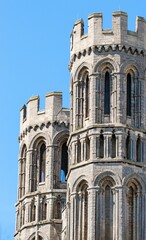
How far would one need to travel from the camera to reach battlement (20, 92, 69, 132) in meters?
76.2

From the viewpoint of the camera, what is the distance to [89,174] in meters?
64.6

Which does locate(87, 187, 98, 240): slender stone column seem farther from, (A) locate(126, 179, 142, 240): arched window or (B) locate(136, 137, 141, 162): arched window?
(B) locate(136, 137, 141, 162): arched window

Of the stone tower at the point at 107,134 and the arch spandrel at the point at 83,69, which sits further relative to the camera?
the arch spandrel at the point at 83,69

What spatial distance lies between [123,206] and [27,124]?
49.3 ft

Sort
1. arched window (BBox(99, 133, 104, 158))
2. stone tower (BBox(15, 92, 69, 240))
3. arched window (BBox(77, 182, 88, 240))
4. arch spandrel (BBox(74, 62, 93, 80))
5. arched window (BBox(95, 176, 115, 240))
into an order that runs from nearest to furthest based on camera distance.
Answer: arched window (BBox(95, 176, 115, 240))
arched window (BBox(77, 182, 88, 240))
arched window (BBox(99, 133, 104, 158))
arch spandrel (BBox(74, 62, 93, 80))
stone tower (BBox(15, 92, 69, 240))

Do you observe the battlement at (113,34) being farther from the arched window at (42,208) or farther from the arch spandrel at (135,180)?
the arched window at (42,208)

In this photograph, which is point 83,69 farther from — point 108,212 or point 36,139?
point 36,139

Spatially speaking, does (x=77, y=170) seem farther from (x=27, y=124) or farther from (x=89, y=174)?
(x=27, y=124)

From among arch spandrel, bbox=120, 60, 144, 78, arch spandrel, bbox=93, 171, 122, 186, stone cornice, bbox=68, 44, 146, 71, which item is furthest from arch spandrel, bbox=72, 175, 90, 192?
stone cornice, bbox=68, 44, 146, 71

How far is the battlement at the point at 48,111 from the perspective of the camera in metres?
76.2

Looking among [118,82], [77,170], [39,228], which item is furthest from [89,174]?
[39,228]

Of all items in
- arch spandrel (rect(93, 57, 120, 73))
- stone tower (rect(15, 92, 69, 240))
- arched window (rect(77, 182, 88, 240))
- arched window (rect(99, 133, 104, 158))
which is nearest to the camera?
arched window (rect(77, 182, 88, 240))

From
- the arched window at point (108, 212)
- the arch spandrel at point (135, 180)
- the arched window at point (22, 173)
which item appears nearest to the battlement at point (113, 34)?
the arch spandrel at point (135, 180)

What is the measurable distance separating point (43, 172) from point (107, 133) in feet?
38.8
